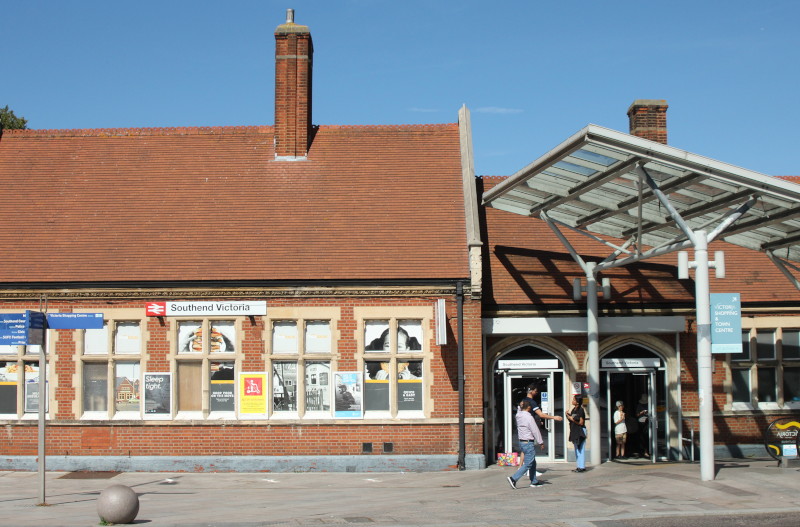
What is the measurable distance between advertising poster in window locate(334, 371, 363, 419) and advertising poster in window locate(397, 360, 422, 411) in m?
0.84

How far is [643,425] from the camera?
1958cm

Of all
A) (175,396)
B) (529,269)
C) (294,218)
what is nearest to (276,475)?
(175,396)

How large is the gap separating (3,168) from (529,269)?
42.9ft

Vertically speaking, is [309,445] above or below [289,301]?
below

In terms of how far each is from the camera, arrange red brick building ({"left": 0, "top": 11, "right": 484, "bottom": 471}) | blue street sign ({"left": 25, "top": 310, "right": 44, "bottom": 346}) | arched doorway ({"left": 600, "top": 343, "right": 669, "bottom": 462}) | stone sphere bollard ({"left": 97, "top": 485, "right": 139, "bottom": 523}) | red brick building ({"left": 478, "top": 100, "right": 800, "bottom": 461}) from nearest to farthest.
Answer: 1. stone sphere bollard ({"left": 97, "top": 485, "right": 139, "bottom": 523})
2. blue street sign ({"left": 25, "top": 310, "right": 44, "bottom": 346})
3. red brick building ({"left": 0, "top": 11, "right": 484, "bottom": 471})
4. red brick building ({"left": 478, "top": 100, "right": 800, "bottom": 461})
5. arched doorway ({"left": 600, "top": 343, "right": 669, "bottom": 462})

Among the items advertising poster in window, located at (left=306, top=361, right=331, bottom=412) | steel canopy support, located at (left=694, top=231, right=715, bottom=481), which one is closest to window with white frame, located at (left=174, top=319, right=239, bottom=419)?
advertising poster in window, located at (left=306, top=361, right=331, bottom=412)

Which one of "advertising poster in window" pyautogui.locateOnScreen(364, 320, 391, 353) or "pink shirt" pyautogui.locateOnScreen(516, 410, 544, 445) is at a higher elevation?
"advertising poster in window" pyautogui.locateOnScreen(364, 320, 391, 353)

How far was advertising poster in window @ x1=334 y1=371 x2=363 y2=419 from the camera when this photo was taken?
713 inches

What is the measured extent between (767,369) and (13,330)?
1588 centimetres

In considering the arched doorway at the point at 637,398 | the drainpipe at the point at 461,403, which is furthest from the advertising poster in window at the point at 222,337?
the arched doorway at the point at 637,398

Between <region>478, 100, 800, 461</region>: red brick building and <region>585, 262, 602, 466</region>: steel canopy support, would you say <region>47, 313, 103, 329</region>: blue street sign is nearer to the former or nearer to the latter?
<region>478, 100, 800, 461</region>: red brick building

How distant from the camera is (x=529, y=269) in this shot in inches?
780

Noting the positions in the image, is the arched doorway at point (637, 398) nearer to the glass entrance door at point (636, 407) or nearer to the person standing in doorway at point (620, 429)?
the glass entrance door at point (636, 407)

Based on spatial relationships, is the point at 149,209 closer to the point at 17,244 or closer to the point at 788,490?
the point at 17,244
